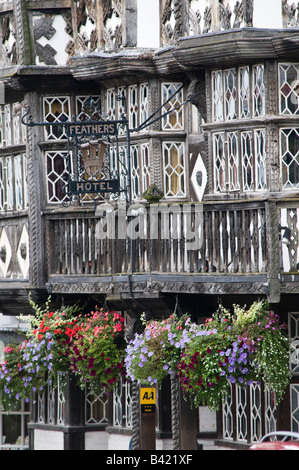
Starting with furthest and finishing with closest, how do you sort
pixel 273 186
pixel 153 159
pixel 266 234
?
pixel 153 159
pixel 273 186
pixel 266 234

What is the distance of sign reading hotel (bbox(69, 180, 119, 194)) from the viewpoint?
19.2 m

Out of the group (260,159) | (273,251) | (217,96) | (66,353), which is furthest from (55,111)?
(273,251)

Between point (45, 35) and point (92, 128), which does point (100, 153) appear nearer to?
point (92, 128)

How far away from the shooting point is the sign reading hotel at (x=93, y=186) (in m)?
19.2

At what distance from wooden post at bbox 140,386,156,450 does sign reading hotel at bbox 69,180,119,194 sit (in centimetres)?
289

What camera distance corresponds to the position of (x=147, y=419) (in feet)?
61.8

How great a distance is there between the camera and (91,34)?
20.1 metres

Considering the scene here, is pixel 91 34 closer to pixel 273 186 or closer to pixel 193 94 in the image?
pixel 193 94

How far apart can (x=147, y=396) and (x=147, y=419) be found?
12.8 inches

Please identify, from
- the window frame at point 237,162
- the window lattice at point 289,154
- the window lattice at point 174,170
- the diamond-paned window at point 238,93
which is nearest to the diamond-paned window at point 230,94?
the diamond-paned window at point 238,93

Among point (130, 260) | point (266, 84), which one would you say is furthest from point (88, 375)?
point (266, 84)

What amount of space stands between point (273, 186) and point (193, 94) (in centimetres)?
195

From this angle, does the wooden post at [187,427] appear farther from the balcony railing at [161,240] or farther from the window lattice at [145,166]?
the window lattice at [145,166]

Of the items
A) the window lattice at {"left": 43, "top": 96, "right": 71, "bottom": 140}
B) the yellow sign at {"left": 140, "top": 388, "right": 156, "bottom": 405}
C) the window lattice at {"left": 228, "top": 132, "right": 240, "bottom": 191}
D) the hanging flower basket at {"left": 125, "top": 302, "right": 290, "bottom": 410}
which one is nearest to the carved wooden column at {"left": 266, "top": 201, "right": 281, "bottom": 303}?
the hanging flower basket at {"left": 125, "top": 302, "right": 290, "bottom": 410}
